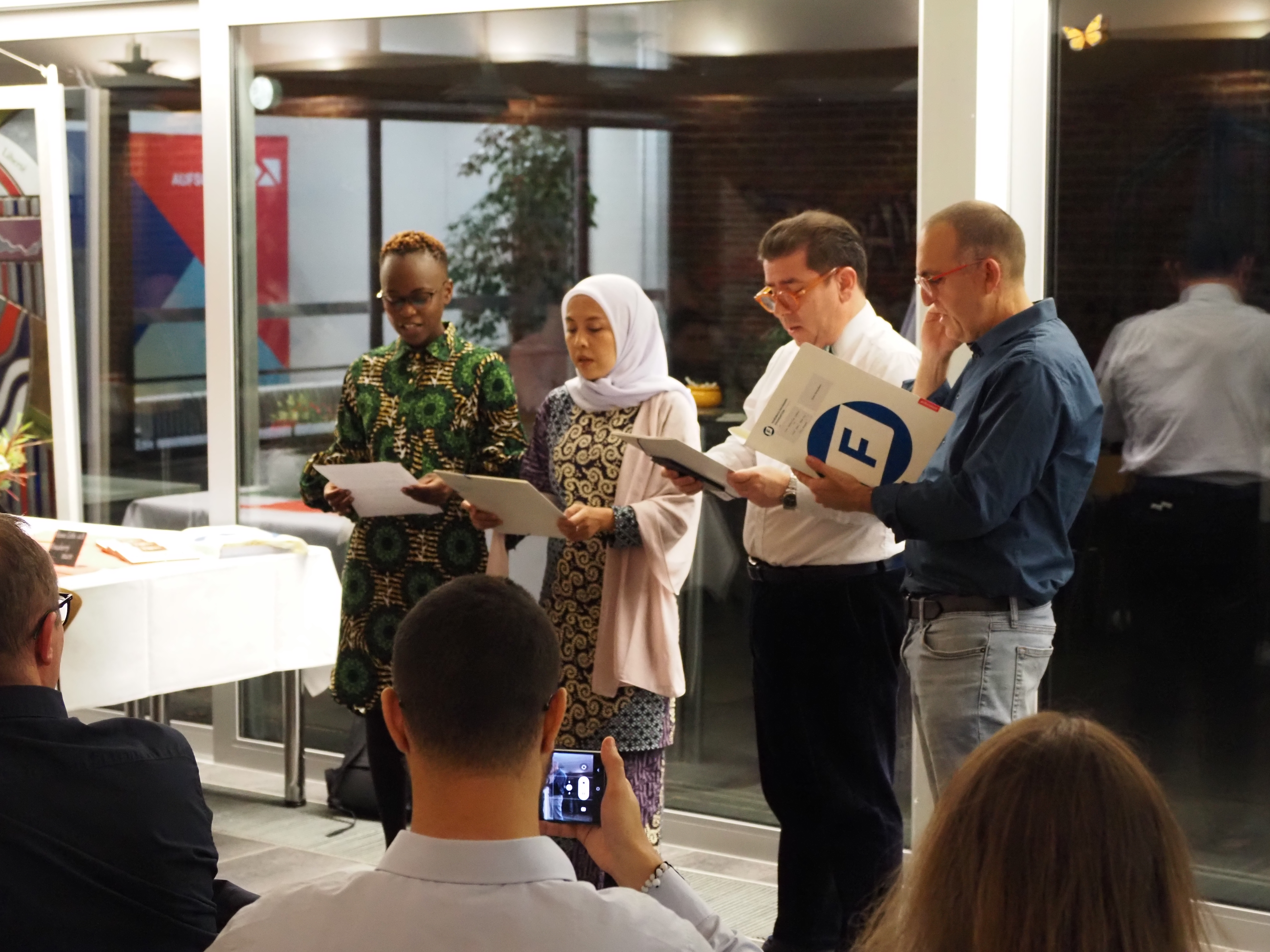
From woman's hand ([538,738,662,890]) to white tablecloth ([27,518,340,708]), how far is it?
2.38 metres

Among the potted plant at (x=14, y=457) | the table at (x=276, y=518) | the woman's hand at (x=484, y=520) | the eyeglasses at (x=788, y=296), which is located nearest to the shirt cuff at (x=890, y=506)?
the eyeglasses at (x=788, y=296)

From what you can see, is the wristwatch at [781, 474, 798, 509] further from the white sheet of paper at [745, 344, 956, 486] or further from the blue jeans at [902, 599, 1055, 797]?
the blue jeans at [902, 599, 1055, 797]

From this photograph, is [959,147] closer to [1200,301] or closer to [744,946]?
[1200,301]

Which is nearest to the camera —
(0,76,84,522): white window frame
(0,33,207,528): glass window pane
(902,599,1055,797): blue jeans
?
(902,599,1055,797): blue jeans

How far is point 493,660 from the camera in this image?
4.94 feet

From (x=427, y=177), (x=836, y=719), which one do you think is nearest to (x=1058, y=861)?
(x=836, y=719)

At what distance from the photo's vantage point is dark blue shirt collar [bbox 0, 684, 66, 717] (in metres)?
1.78

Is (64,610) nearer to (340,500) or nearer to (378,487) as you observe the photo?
(378,487)

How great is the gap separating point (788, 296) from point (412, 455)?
106 centimetres

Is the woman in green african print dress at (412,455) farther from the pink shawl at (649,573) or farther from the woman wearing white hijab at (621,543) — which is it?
the pink shawl at (649,573)

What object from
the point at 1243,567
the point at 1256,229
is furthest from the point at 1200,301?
the point at 1243,567

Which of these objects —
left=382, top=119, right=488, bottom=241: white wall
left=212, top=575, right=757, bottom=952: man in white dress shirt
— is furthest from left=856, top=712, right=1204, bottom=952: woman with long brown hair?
left=382, top=119, right=488, bottom=241: white wall

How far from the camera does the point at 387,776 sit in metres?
3.75

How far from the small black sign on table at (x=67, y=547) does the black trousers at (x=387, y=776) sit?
932 mm
